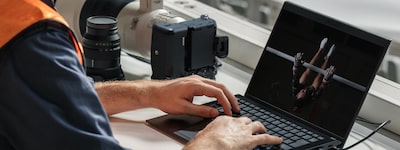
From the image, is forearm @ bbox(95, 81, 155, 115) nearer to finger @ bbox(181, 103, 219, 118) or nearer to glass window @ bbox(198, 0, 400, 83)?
finger @ bbox(181, 103, 219, 118)

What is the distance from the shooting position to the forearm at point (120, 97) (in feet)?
5.18

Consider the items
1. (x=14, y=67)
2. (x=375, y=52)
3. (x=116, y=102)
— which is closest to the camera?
(x=14, y=67)

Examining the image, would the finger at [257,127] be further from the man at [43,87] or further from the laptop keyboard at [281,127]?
the man at [43,87]

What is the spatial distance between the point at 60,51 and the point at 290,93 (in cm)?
70

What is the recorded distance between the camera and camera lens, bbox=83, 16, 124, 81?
5.55ft

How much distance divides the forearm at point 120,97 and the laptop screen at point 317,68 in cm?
26

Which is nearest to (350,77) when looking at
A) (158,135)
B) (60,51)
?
(158,135)

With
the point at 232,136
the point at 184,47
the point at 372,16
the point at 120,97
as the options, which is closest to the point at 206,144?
the point at 232,136

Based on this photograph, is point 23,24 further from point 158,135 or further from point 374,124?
→ point 374,124

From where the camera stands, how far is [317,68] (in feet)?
5.06

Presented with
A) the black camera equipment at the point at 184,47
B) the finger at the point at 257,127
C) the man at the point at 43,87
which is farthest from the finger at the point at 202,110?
the man at the point at 43,87

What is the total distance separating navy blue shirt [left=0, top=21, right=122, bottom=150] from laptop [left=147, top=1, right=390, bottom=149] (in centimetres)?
46

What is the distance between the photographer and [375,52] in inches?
57.2

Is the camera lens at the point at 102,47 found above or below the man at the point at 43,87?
below
